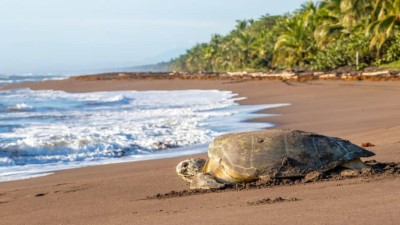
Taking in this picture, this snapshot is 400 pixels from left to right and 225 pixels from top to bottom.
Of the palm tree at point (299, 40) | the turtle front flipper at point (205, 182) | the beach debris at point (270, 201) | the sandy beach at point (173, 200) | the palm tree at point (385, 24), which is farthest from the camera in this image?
the palm tree at point (299, 40)

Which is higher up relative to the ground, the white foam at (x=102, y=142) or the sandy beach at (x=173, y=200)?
the sandy beach at (x=173, y=200)

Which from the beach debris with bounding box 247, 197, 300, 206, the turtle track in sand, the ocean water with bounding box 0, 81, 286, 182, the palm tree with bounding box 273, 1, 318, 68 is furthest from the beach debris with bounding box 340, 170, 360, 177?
the palm tree with bounding box 273, 1, 318, 68

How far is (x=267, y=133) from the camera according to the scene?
5.74 metres

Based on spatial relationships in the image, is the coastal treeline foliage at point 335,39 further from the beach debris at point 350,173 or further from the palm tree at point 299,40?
the beach debris at point 350,173

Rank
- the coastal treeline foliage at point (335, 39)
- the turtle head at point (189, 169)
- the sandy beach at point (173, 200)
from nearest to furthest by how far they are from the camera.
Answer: the sandy beach at point (173, 200) < the turtle head at point (189, 169) < the coastal treeline foliage at point (335, 39)

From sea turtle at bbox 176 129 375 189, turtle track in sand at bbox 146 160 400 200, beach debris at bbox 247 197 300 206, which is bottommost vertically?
turtle track in sand at bbox 146 160 400 200

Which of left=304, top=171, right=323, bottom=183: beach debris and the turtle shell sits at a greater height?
the turtle shell

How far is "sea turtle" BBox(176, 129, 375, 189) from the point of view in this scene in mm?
5441

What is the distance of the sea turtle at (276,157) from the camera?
17.9ft

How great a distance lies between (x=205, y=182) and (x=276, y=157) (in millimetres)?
698

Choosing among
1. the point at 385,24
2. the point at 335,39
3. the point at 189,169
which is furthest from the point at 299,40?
the point at 189,169

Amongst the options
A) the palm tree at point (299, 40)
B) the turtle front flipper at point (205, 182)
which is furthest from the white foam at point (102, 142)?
the palm tree at point (299, 40)

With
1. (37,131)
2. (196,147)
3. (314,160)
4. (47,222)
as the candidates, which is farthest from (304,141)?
(37,131)

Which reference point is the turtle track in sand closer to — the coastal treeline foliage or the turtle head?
the turtle head
